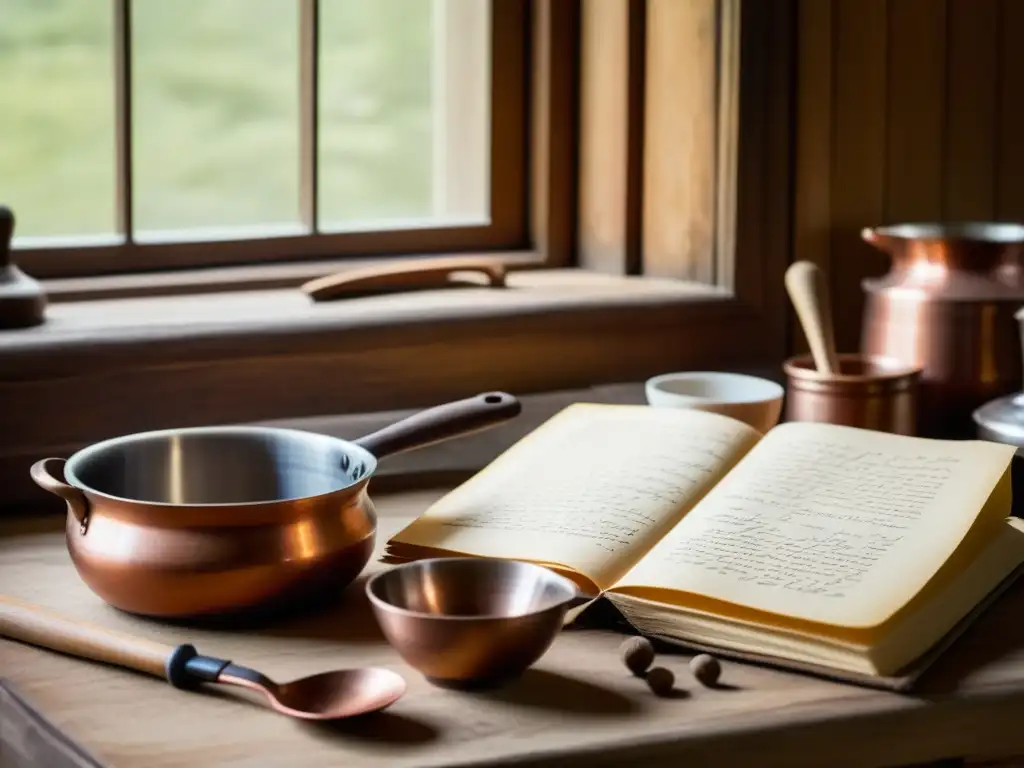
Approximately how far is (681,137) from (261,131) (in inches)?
26.1

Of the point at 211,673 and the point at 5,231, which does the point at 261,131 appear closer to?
the point at 5,231

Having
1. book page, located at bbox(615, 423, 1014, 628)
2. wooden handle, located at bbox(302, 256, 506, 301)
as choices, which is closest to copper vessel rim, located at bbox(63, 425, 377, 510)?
book page, located at bbox(615, 423, 1014, 628)

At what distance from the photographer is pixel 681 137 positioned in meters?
1.72

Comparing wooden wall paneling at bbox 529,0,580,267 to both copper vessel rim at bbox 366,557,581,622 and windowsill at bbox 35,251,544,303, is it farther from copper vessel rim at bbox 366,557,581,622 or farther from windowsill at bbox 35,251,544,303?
copper vessel rim at bbox 366,557,581,622

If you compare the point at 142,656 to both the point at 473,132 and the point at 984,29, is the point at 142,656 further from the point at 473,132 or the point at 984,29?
the point at 984,29

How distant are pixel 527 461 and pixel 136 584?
372 mm

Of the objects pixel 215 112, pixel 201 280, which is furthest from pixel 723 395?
pixel 215 112

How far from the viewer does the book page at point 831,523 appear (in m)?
1.05

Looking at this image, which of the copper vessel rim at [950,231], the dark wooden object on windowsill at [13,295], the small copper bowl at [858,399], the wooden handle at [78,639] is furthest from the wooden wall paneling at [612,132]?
the wooden handle at [78,639]

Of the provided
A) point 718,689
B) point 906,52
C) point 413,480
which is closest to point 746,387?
point 413,480

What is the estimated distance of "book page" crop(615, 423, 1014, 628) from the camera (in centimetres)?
105

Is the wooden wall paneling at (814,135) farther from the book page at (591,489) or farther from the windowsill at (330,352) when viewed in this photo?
the book page at (591,489)

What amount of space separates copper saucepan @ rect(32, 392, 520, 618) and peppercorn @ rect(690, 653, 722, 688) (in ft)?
0.83

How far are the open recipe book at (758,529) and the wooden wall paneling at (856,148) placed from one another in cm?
43
